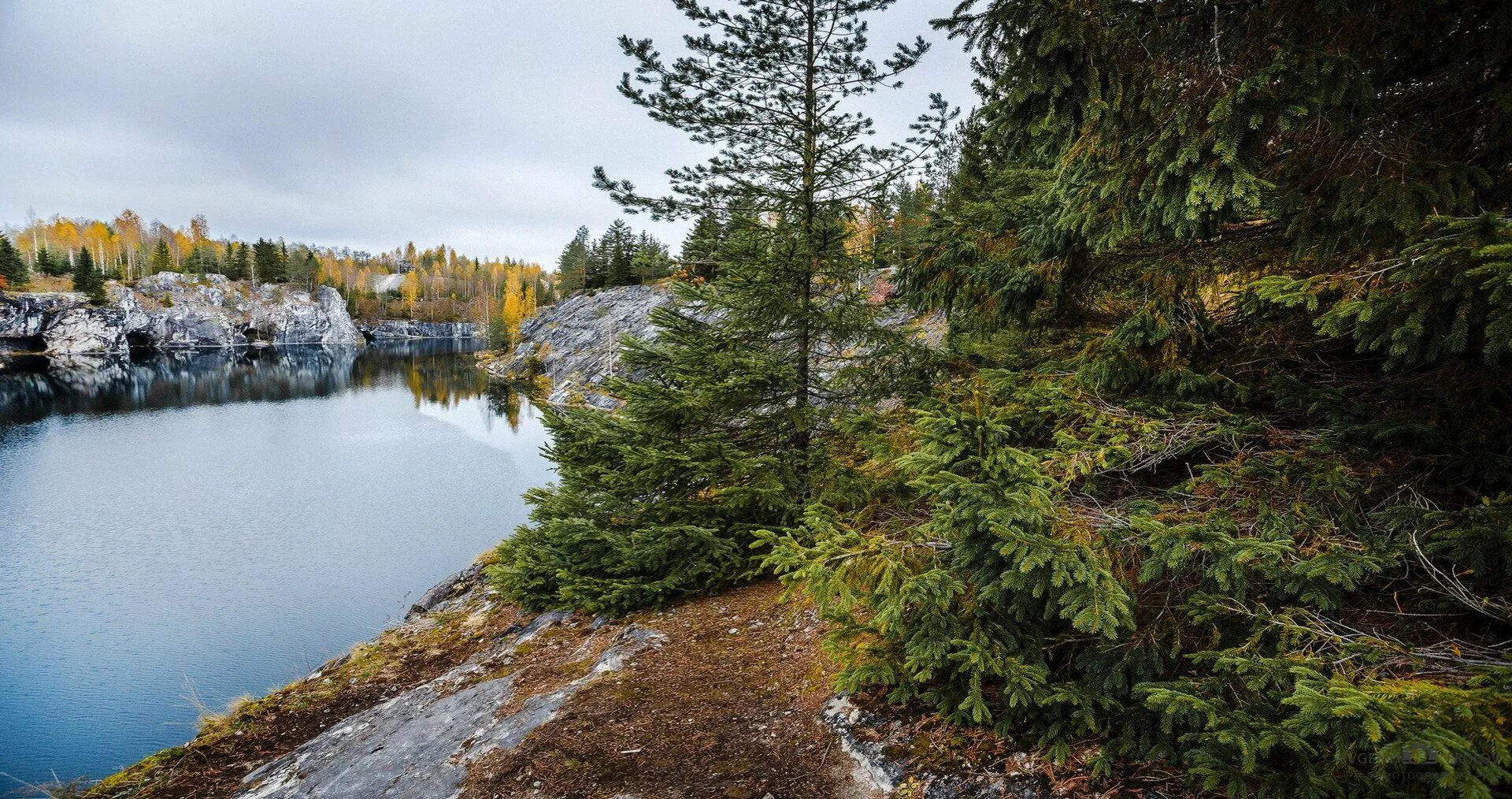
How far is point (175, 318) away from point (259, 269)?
657 inches

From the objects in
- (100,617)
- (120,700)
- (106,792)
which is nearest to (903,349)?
(106,792)

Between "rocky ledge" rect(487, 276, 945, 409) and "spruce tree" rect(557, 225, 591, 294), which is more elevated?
"spruce tree" rect(557, 225, 591, 294)

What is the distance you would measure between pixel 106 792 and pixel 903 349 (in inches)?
426

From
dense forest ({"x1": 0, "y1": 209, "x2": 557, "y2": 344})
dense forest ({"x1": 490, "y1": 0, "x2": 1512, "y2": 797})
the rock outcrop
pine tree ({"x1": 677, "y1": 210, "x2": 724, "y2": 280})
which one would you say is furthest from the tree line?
the rock outcrop

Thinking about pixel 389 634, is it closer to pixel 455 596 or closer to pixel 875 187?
pixel 455 596

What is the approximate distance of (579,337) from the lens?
61.5 metres

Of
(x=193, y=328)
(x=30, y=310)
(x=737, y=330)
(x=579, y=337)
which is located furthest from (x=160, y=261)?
(x=737, y=330)

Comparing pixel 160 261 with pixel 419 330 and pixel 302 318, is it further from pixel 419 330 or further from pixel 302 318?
pixel 419 330

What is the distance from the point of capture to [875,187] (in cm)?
899

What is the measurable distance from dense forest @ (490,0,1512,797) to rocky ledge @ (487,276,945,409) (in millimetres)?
38906

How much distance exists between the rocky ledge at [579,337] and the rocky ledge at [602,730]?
33666mm

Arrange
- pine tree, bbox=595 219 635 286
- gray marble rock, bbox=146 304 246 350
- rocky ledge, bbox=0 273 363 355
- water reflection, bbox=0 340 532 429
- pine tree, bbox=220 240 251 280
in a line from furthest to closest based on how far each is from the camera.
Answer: pine tree, bbox=220 240 251 280
gray marble rock, bbox=146 304 246 350
rocky ledge, bbox=0 273 363 355
pine tree, bbox=595 219 635 286
water reflection, bbox=0 340 532 429

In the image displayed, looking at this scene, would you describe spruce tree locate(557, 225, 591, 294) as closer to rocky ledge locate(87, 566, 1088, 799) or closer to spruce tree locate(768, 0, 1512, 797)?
rocky ledge locate(87, 566, 1088, 799)

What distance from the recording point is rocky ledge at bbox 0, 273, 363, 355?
245 ft
